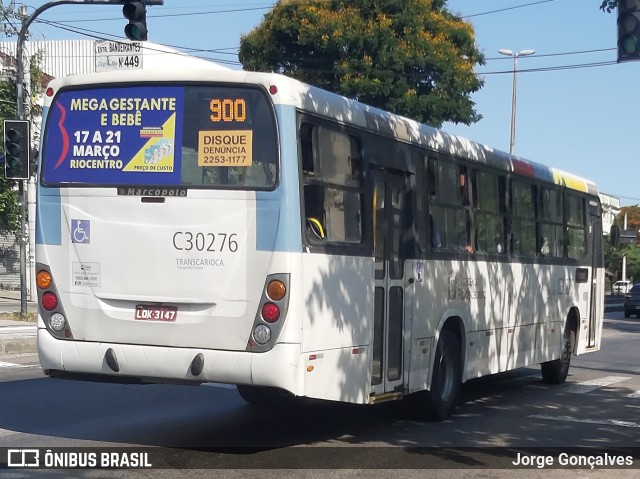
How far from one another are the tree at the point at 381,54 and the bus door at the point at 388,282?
25.4 meters

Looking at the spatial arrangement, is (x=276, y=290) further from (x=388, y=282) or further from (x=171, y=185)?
(x=388, y=282)

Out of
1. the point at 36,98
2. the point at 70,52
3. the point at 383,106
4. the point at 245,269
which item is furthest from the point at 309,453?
the point at 70,52

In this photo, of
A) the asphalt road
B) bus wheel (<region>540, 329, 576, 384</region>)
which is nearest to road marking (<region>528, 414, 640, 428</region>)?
the asphalt road

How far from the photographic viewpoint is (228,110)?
846 centimetres

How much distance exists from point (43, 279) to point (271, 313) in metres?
2.30

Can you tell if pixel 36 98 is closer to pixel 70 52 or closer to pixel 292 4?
pixel 292 4

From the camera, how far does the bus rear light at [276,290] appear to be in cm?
811

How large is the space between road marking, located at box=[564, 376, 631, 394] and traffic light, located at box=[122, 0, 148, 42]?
919cm

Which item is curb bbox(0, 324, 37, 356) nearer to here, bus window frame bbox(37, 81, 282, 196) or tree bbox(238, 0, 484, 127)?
bus window frame bbox(37, 81, 282, 196)

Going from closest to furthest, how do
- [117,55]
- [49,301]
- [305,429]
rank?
[49,301]
[305,429]
[117,55]

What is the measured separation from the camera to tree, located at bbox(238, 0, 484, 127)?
35.8m

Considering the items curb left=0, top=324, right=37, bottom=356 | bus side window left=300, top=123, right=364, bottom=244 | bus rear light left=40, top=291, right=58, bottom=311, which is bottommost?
curb left=0, top=324, right=37, bottom=356

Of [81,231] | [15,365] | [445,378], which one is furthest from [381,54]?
[81,231]

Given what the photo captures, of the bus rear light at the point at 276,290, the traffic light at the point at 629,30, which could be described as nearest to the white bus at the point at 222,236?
the bus rear light at the point at 276,290
